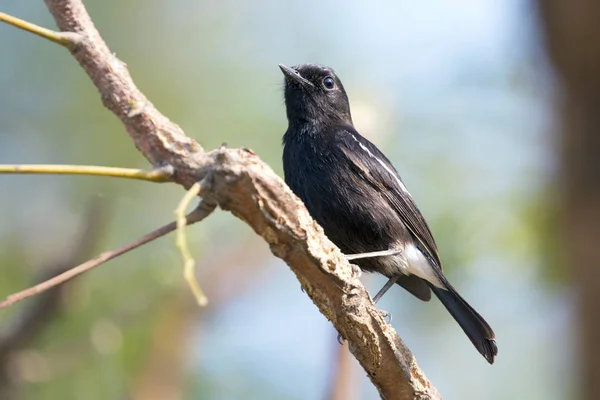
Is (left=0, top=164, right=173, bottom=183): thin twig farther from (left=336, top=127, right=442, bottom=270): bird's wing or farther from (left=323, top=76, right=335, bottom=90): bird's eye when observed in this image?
(left=323, top=76, right=335, bottom=90): bird's eye

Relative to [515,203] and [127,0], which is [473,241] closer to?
[515,203]

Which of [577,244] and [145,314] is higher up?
[577,244]

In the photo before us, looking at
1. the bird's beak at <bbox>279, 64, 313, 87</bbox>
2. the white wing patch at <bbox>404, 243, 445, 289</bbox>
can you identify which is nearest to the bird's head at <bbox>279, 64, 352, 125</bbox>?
the bird's beak at <bbox>279, 64, 313, 87</bbox>

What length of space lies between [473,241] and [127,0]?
369 cm

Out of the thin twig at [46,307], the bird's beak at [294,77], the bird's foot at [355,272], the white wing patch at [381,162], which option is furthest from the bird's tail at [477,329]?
the thin twig at [46,307]

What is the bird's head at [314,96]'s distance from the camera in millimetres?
4680

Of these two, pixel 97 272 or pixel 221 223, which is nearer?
pixel 97 272

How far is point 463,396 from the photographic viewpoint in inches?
295

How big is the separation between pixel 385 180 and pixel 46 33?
2.69 metres

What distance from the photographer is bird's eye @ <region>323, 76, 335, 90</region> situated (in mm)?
4941

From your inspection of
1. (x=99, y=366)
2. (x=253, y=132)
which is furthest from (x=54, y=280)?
(x=253, y=132)

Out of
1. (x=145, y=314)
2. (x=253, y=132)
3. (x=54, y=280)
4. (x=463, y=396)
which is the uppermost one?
(x=54, y=280)

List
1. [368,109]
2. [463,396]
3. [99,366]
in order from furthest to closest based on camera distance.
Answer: [463,396]
[368,109]
[99,366]

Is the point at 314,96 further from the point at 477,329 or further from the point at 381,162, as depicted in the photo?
the point at 477,329
